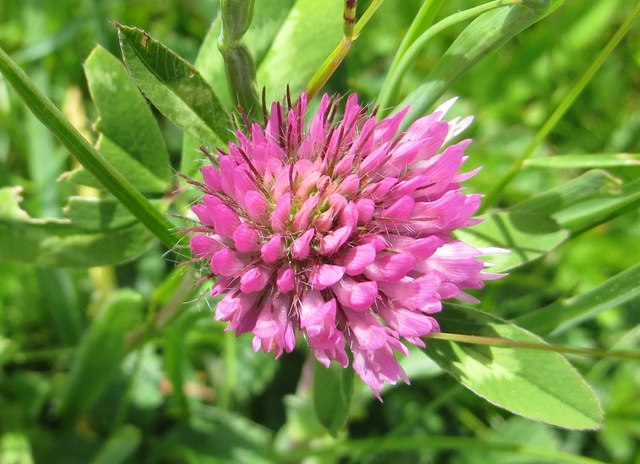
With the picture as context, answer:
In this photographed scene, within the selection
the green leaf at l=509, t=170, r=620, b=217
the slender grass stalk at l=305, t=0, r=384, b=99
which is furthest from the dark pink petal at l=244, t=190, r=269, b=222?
the green leaf at l=509, t=170, r=620, b=217

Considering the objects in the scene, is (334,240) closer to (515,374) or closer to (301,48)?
(515,374)

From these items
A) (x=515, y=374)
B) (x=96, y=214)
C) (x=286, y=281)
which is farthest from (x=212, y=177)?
(x=515, y=374)

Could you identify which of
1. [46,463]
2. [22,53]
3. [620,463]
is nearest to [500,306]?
[620,463]

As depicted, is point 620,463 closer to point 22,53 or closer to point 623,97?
point 623,97

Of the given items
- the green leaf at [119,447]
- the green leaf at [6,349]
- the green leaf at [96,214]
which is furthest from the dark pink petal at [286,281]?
the green leaf at [119,447]

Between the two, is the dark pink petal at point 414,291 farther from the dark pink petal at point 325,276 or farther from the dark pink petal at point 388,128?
the dark pink petal at point 388,128
